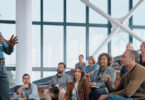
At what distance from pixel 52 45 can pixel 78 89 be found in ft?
16.9

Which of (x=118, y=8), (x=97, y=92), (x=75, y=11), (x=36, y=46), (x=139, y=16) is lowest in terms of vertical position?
(x=97, y=92)

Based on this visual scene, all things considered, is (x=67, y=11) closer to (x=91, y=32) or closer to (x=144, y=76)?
(x=91, y=32)

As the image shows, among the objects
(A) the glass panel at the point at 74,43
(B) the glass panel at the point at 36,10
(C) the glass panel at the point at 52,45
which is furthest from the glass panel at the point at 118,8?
(B) the glass panel at the point at 36,10

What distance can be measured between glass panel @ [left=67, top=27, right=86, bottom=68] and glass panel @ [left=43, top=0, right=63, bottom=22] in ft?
1.96

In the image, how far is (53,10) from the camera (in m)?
9.53

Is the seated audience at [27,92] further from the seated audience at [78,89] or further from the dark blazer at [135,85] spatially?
the dark blazer at [135,85]

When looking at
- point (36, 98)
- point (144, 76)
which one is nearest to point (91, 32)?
→ point (36, 98)

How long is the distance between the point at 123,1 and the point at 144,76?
7496 millimetres

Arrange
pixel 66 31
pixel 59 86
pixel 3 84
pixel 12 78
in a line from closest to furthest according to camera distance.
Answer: pixel 3 84
pixel 59 86
pixel 12 78
pixel 66 31

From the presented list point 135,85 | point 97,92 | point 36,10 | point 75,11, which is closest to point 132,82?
point 135,85

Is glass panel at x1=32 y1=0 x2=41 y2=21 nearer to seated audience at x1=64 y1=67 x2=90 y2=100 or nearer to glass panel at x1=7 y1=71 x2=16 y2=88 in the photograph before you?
glass panel at x1=7 y1=71 x2=16 y2=88

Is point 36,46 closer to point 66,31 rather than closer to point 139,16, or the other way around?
point 66,31

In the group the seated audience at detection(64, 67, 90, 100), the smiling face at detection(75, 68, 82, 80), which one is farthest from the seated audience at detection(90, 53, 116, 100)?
the smiling face at detection(75, 68, 82, 80)

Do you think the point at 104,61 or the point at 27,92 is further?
the point at 27,92
